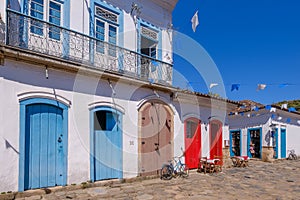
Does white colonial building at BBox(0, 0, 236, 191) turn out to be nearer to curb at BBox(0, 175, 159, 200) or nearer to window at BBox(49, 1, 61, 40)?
window at BBox(49, 1, 61, 40)

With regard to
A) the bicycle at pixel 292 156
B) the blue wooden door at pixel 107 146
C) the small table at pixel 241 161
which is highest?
the blue wooden door at pixel 107 146

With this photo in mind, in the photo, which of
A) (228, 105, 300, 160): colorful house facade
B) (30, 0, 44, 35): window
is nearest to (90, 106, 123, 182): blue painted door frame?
(30, 0, 44, 35): window

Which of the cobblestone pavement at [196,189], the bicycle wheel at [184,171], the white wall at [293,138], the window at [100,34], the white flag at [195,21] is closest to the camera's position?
the cobblestone pavement at [196,189]

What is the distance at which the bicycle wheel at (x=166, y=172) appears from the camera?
9977mm

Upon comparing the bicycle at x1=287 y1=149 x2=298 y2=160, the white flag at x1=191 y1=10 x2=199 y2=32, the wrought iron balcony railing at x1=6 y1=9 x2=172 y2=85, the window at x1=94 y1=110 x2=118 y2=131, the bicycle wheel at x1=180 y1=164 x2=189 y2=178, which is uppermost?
the white flag at x1=191 y1=10 x2=199 y2=32

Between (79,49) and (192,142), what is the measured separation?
675 cm

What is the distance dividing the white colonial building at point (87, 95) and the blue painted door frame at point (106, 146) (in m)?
0.03

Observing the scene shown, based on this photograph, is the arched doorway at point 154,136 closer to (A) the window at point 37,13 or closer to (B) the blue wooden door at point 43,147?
(B) the blue wooden door at point 43,147

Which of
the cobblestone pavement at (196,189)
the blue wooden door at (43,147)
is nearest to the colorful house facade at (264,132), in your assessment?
the cobblestone pavement at (196,189)

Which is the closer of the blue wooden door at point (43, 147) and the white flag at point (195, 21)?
the blue wooden door at point (43, 147)

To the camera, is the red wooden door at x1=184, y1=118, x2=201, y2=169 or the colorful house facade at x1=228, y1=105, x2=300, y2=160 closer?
the red wooden door at x1=184, y1=118, x2=201, y2=169

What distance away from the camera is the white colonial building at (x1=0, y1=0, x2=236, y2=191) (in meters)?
6.80

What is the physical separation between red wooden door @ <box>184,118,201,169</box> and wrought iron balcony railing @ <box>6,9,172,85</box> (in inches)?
98.6

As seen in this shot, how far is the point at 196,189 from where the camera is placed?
845 cm
